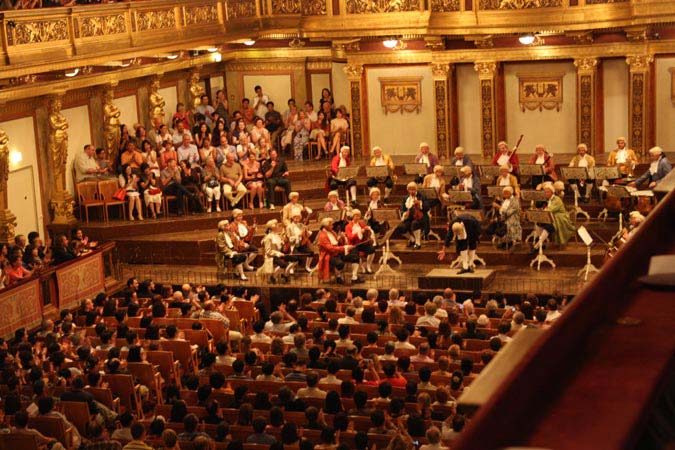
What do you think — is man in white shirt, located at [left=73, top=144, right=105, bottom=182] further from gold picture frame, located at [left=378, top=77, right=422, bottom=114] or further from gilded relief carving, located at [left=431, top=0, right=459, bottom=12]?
gilded relief carving, located at [left=431, top=0, right=459, bottom=12]

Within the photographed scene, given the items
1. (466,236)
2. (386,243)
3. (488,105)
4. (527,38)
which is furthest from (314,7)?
(466,236)

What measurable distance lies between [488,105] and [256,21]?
520 centimetres

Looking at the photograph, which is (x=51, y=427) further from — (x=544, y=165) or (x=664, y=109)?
(x=664, y=109)

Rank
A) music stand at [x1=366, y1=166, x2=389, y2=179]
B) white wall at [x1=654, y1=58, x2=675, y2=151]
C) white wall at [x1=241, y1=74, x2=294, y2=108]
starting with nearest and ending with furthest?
music stand at [x1=366, y1=166, x2=389, y2=179] → white wall at [x1=654, y1=58, x2=675, y2=151] → white wall at [x1=241, y1=74, x2=294, y2=108]

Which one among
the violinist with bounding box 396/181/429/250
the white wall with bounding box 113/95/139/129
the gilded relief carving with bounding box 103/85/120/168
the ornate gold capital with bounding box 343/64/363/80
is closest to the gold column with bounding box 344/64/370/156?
the ornate gold capital with bounding box 343/64/363/80

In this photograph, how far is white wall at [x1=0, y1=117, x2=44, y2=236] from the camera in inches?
808

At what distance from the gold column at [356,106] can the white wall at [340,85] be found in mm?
2033

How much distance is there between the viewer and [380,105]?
24469 mm

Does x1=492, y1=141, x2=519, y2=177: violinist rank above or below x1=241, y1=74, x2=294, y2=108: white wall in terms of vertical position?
below

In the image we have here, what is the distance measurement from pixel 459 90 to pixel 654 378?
68.6 feet

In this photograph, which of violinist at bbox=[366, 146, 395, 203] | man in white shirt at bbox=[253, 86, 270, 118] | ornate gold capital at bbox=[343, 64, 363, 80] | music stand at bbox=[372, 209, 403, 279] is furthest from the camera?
man in white shirt at bbox=[253, 86, 270, 118]

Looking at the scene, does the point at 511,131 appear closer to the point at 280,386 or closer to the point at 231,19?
the point at 231,19

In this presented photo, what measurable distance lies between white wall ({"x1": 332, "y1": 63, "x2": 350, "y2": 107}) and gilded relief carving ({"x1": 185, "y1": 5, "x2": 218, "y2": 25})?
151 inches

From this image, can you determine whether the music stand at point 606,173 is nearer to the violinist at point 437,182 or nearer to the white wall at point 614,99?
the violinist at point 437,182
